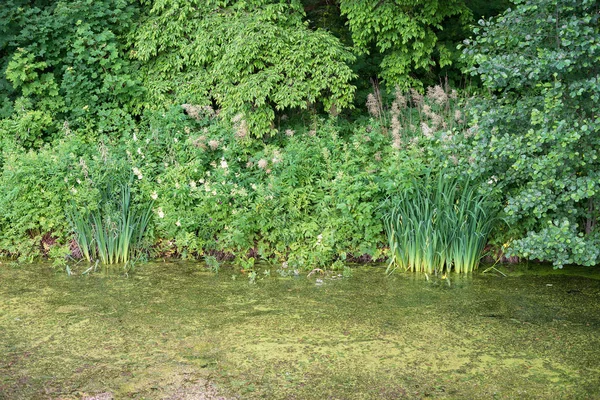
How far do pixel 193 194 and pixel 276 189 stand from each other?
85 centimetres

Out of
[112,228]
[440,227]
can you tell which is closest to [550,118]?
[440,227]

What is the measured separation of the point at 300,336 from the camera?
443cm

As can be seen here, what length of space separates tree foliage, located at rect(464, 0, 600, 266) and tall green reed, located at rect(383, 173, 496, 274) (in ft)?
2.02

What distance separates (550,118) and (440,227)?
1.55 metres

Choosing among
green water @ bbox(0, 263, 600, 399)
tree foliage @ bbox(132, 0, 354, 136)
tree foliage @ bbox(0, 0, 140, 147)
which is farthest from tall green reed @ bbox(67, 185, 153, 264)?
tree foliage @ bbox(0, 0, 140, 147)

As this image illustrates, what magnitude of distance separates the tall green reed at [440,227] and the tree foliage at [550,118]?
0.62 m

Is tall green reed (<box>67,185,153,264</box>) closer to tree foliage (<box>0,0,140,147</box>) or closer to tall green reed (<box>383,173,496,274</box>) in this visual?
tree foliage (<box>0,0,140,147</box>)

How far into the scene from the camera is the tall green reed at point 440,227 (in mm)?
5902

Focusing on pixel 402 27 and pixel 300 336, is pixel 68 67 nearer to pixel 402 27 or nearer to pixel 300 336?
pixel 402 27

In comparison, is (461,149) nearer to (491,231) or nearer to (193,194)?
(491,231)

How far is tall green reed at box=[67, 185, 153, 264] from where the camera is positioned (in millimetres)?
6488

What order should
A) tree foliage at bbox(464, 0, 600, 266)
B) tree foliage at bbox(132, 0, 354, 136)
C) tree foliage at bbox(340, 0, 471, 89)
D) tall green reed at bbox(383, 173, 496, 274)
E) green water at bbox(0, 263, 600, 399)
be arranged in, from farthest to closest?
tree foliage at bbox(340, 0, 471, 89), tree foliage at bbox(132, 0, 354, 136), tall green reed at bbox(383, 173, 496, 274), tree foliage at bbox(464, 0, 600, 266), green water at bbox(0, 263, 600, 399)

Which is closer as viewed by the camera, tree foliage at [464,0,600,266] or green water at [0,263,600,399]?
green water at [0,263,600,399]

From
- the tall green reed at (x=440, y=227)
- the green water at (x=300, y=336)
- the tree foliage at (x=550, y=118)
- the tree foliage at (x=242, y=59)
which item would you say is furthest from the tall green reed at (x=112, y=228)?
the tree foliage at (x=550, y=118)
